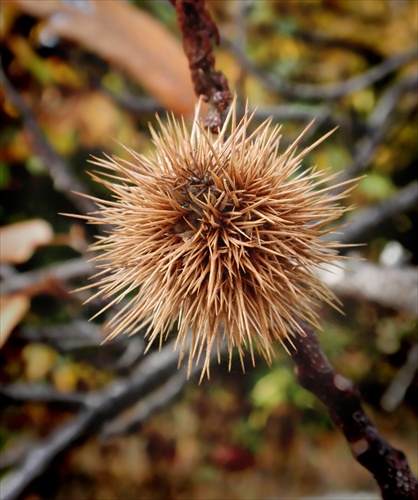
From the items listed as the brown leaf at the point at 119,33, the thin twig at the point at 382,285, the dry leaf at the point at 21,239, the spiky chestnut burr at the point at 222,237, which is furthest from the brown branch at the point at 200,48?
the dry leaf at the point at 21,239

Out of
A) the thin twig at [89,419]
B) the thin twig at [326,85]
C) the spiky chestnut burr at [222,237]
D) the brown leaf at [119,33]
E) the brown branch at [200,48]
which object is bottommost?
the thin twig at [89,419]

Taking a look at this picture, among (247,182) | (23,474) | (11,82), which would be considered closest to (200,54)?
(247,182)

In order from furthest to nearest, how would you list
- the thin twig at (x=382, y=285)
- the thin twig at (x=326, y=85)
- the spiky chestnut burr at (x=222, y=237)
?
1. the thin twig at (x=326, y=85)
2. the thin twig at (x=382, y=285)
3. the spiky chestnut burr at (x=222, y=237)

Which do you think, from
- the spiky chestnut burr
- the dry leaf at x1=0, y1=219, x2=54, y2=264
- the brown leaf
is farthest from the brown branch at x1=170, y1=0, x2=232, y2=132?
the dry leaf at x1=0, y1=219, x2=54, y2=264

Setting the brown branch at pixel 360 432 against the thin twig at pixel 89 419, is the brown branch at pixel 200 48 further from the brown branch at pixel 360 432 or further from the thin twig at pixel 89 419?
the thin twig at pixel 89 419

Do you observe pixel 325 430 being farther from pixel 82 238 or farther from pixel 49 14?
pixel 49 14

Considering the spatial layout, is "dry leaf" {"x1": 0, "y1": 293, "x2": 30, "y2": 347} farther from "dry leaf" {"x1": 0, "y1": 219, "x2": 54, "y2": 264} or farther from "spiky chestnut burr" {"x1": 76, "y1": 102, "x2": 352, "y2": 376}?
"spiky chestnut burr" {"x1": 76, "y1": 102, "x2": 352, "y2": 376}
